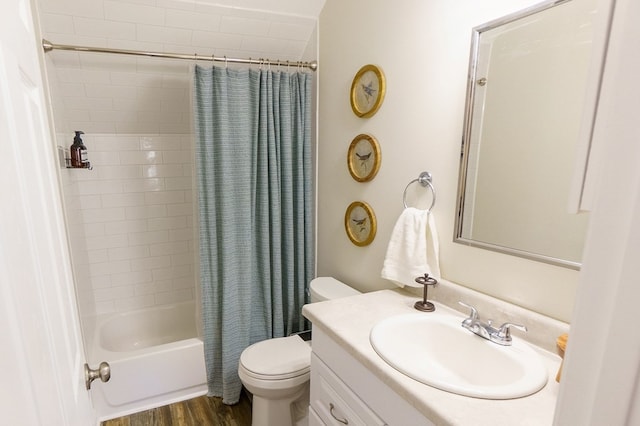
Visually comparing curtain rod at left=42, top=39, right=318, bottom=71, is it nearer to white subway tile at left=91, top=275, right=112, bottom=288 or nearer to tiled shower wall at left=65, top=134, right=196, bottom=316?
→ tiled shower wall at left=65, top=134, right=196, bottom=316

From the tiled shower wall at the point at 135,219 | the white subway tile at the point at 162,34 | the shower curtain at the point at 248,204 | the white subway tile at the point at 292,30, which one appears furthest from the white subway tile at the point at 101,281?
the white subway tile at the point at 292,30

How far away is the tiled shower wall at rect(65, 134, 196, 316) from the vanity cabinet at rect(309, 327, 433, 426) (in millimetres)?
1608

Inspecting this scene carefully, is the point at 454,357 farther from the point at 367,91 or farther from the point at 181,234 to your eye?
the point at 181,234

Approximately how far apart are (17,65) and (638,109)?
752 millimetres

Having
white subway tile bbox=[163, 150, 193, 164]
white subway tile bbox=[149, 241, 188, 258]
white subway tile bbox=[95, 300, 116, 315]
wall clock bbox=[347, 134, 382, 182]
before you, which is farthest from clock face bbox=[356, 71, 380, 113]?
white subway tile bbox=[95, 300, 116, 315]

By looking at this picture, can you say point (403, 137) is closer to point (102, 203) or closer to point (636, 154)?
point (636, 154)

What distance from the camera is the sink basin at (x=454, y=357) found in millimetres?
860

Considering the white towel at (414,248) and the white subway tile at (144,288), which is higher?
the white towel at (414,248)

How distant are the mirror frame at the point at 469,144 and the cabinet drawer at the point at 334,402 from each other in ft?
2.23

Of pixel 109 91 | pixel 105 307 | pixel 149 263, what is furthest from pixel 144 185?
pixel 105 307

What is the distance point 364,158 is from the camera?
5.92 feet

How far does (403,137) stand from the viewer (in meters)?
1.55

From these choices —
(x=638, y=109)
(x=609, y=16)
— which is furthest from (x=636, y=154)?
(x=609, y=16)

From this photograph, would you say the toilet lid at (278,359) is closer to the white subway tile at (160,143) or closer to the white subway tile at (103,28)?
the white subway tile at (160,143)
